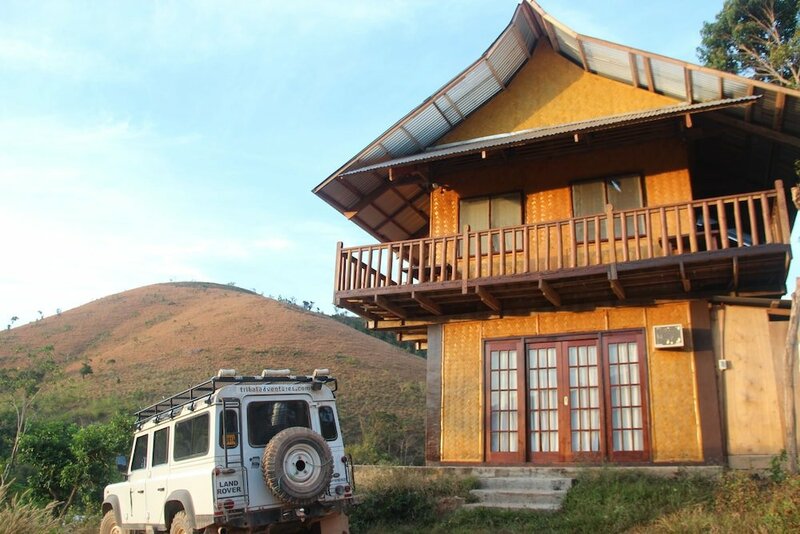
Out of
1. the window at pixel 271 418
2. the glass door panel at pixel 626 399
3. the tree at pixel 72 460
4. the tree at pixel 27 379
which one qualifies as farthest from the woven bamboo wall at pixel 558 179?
the tree at pixel 27 379

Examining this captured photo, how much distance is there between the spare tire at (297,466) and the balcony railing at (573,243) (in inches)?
A: 233

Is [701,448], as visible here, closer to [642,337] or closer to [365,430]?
[642,337]

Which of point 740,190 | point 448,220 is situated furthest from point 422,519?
point 740,190

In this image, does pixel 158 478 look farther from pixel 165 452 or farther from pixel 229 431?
pixel 229 431

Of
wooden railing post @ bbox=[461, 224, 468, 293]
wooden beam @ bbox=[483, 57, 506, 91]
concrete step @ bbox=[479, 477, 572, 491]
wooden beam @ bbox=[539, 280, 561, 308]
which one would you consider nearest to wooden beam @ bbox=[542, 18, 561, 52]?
wooden beam @ bbox=[483, 57, 506, 91]

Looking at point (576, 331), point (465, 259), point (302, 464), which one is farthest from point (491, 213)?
point (302, 464)

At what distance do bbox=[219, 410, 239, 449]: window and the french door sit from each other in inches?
283

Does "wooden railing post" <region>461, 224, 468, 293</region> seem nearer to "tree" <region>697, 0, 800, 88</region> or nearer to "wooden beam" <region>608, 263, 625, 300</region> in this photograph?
"wooden beam" <region>608, 263, 625, 300</region>

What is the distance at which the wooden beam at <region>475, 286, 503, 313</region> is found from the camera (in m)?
14.0

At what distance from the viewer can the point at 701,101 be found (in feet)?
45.0

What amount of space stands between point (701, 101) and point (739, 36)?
427 inches

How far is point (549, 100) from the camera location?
1584cm

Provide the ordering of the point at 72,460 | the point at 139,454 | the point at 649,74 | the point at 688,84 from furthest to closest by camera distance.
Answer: the point at 72,460
the point at 649,74
the point at 688,84
the point at 139,454

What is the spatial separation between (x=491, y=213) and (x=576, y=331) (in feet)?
10.9
